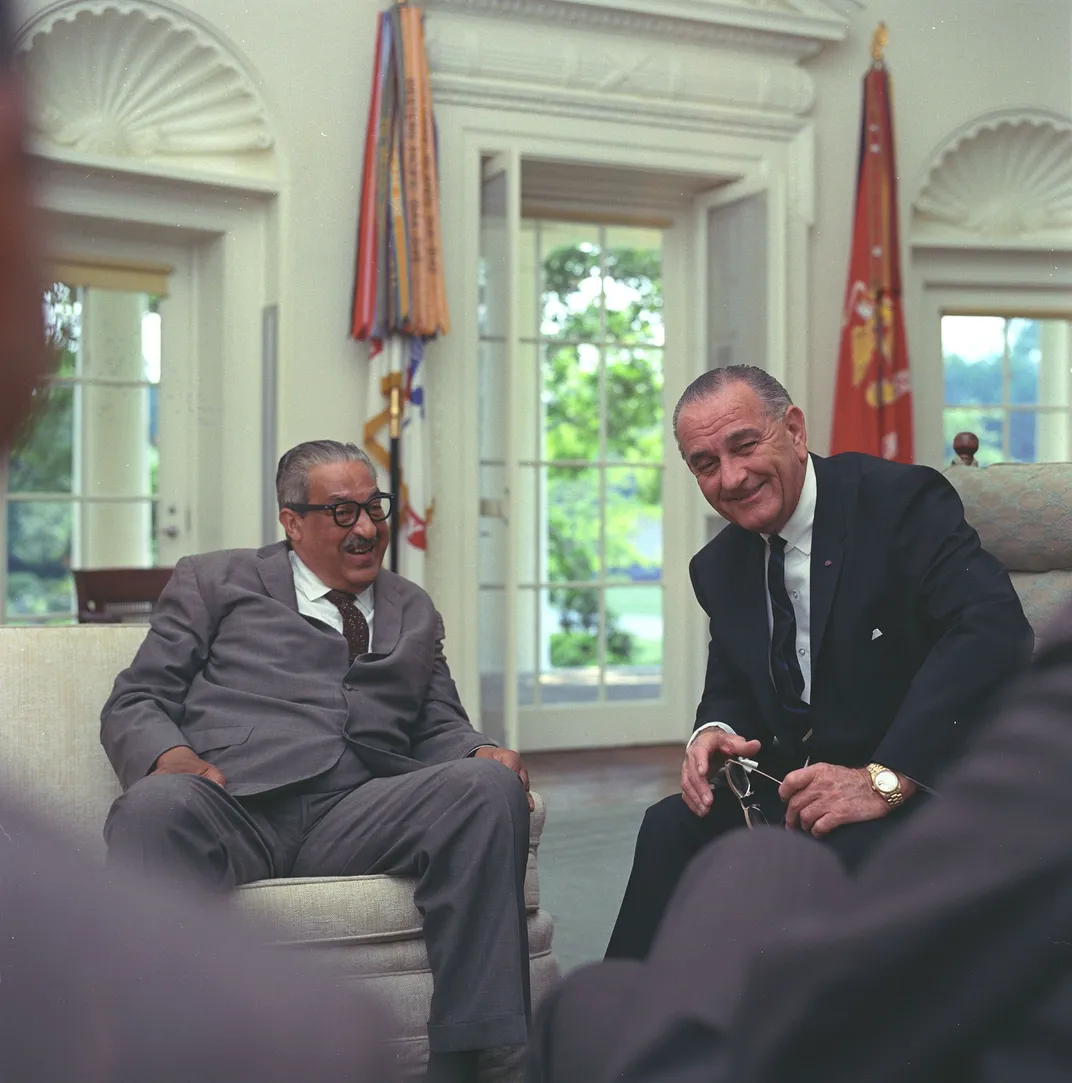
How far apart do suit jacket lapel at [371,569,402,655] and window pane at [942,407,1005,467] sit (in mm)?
4245

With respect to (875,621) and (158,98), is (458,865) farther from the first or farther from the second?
(158,98)

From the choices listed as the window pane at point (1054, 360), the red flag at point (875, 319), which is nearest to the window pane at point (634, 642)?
the red flag at point (875, 319)

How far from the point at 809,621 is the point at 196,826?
101cm

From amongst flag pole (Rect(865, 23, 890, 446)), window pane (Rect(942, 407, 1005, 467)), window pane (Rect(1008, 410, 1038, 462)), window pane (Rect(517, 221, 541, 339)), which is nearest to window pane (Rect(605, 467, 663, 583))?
window pane (Rect(517, 221, 541, 339))

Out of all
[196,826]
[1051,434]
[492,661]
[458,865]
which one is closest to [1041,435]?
[1051,434]

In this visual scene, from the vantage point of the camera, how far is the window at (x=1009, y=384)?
626 centimetres

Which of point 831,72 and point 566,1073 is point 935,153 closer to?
point 831,72

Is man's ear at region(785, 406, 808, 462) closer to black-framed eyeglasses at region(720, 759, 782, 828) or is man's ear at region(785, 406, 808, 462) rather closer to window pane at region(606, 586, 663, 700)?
black-framed eyeglasses at region(720, 759, 782, 828)

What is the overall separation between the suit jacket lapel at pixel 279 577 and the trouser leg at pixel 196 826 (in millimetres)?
440

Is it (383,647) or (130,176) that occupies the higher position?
(130,176)

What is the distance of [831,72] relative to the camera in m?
5.70

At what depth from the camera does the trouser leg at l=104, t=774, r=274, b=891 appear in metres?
2.06

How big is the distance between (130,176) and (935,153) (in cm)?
331

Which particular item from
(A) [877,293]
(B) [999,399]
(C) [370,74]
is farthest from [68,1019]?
(B) [999,399]
